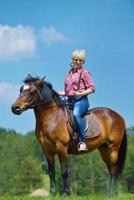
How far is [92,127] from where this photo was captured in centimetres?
1625

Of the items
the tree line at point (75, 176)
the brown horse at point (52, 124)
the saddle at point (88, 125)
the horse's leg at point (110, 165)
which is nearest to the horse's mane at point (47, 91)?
the brown horse at point (52, 124)

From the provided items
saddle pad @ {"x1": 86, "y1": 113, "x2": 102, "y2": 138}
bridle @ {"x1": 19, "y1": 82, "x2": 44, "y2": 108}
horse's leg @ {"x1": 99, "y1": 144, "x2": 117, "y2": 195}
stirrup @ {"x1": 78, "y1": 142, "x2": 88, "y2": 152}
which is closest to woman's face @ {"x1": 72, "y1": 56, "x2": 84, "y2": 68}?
bridle @ {"x1": 19, "y1": 82, "x2": 44, "y2": 108}

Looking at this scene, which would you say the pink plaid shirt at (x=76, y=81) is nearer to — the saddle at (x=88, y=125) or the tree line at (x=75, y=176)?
the saddle at (x=88, y=125)

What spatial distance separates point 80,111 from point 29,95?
1293 millimetres

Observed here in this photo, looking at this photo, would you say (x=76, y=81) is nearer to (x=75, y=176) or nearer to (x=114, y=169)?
(x=114, y=169)

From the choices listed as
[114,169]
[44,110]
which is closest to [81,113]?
[44,110]

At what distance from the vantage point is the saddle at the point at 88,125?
15.7 m

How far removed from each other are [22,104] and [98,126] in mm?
2169

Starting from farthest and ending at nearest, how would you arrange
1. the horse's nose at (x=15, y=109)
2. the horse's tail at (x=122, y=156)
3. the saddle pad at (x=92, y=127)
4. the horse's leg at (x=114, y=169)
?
the horse's tail at (x=122, y=156) → the horse's leg at (x=114, y=169) → the saddle pad at (x=92, y=127) → the horse's nose at (x=15, y=109)

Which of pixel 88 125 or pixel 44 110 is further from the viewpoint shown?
pixel 88 125

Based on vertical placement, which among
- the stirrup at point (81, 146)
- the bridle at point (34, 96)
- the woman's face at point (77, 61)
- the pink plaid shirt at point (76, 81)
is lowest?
the stirrup at point (81, 146)

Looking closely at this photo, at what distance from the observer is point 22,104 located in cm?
1542

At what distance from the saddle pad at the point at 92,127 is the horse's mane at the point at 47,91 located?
31.5 inches

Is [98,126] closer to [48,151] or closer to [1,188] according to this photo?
[48,151]
